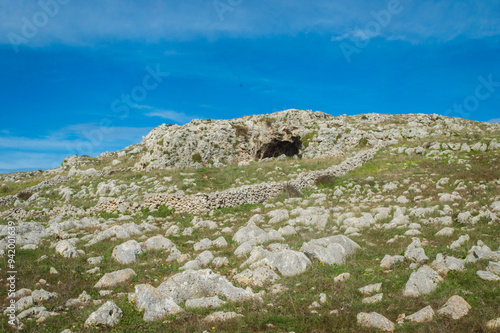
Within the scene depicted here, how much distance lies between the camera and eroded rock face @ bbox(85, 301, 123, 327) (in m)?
6.39

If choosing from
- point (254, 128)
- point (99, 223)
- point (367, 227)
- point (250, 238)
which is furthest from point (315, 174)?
point (254, 128)

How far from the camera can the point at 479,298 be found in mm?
6266

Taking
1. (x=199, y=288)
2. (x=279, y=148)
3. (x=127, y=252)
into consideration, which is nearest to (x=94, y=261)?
(x=127, y=252)

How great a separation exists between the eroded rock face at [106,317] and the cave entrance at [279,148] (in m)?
30.3

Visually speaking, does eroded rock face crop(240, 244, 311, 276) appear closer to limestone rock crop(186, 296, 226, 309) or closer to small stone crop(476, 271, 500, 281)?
limestone rock crop(186, 296, 226, 309)

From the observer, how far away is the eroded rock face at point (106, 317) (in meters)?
6.39

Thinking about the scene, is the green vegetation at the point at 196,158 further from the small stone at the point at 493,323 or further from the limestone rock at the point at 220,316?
the small stone at the point at 493,323

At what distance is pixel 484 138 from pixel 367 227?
2042 centimetres

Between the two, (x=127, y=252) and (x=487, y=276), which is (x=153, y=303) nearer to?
(x=127, y=252)

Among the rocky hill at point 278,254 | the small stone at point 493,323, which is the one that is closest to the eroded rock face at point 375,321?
the rocky hill at point 278,254

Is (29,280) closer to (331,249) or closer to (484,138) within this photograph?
(331,249)

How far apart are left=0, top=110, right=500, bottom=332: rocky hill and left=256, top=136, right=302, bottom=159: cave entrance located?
11.6 meters

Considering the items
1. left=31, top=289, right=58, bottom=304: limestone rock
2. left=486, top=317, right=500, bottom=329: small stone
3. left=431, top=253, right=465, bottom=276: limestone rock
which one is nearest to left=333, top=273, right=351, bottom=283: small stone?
left=431, top=253, right=465, bottom=276: limestone rock

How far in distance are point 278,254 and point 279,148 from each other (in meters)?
28.7
